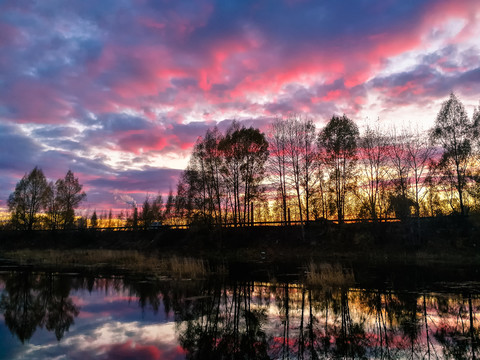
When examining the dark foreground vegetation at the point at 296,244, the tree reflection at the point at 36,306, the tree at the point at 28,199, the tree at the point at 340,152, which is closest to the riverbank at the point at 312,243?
the dark foreground vegetation at the point at 296,244

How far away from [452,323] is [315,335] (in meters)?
4.40

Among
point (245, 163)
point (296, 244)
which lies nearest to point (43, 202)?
point (245, 163)

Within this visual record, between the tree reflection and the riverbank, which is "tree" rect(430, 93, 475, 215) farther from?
the tree reflection

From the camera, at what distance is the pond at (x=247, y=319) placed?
23.4ft

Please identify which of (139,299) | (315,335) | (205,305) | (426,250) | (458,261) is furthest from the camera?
(426,250)

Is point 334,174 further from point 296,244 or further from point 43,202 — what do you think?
point 43,202

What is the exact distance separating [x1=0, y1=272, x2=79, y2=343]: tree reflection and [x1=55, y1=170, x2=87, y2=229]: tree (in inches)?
1927

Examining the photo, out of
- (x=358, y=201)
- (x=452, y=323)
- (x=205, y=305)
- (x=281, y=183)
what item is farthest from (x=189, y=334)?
(x=358, y=201)

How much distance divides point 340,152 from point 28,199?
63726 mm

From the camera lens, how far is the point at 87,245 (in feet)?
160

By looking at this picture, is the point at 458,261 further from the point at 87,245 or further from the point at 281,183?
the point at 87,245

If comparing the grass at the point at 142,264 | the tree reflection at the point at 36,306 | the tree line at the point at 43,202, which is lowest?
the grass at the point at 142,264

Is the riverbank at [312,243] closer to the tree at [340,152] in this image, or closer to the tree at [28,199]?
the tree at [340,152]

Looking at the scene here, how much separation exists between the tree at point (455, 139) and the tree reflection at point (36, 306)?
37.5 m
